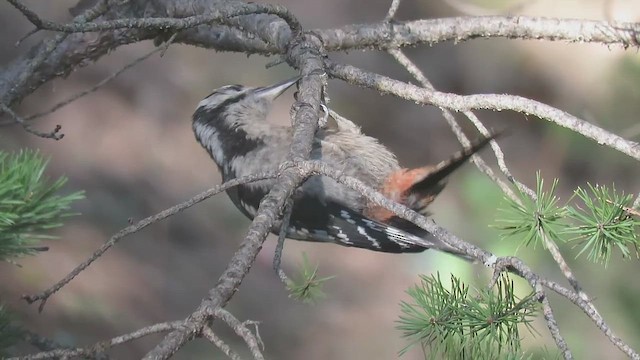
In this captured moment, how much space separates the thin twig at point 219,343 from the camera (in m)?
0.91

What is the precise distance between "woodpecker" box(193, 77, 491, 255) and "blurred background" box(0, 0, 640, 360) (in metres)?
1.35

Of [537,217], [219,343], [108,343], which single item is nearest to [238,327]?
[219,343]

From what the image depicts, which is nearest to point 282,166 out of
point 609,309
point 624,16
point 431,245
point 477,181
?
point 431,245

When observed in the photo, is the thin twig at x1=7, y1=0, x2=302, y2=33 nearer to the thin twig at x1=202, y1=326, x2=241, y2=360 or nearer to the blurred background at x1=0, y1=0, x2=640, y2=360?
the thin twig at x1=202, y1=326, x2=241, y2=360

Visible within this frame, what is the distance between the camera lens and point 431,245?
165 centimetres

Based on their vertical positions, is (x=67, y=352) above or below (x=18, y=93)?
below

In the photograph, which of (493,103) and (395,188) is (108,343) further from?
(395,188)

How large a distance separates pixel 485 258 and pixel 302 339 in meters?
3.08

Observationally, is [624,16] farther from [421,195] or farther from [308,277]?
[308,277]

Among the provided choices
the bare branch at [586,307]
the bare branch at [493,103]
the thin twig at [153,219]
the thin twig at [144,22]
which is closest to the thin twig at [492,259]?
the bare branch at [586,307]

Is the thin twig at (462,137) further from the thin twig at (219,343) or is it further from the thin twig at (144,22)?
the thin twig at (219,343)

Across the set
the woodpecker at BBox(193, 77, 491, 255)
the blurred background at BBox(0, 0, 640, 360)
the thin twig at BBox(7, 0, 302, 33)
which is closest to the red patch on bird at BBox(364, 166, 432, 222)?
the woodpecker at BBox(193, 77, 491, 255)

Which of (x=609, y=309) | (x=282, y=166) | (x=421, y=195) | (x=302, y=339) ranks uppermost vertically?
(x=609, y=309)

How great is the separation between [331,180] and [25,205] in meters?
0.69
